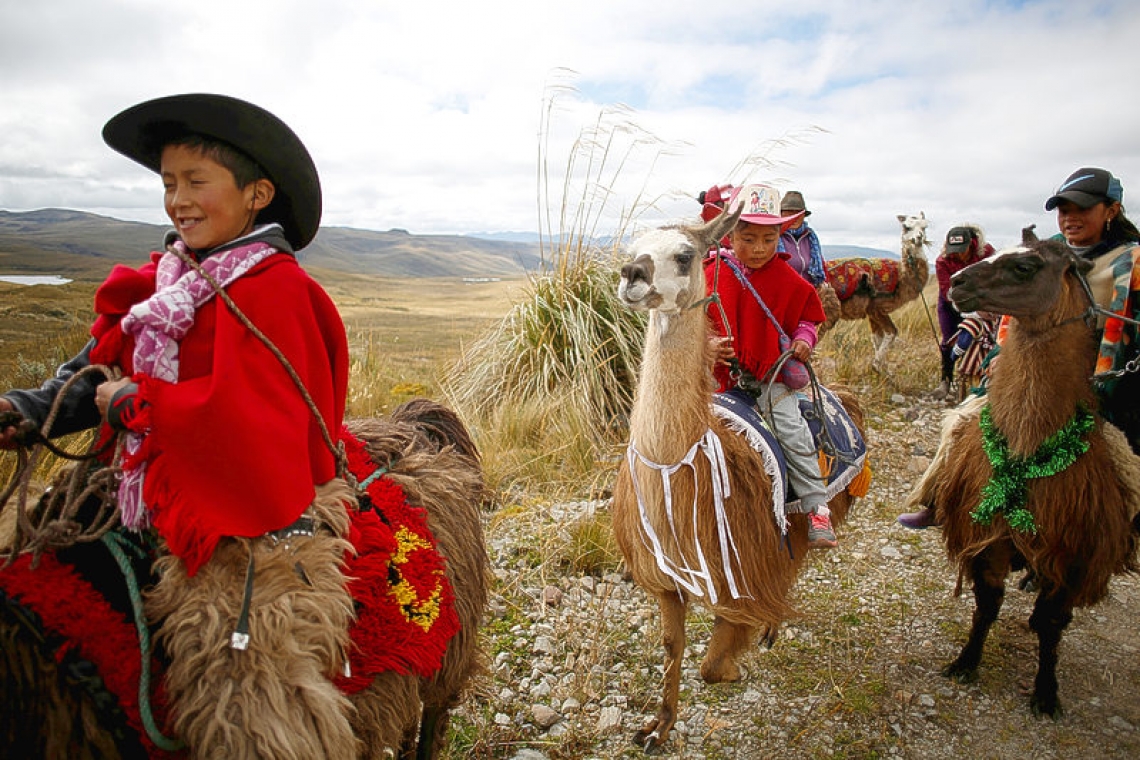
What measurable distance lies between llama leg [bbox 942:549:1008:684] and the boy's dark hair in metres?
3.75

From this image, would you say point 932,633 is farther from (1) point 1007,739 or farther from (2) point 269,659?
(2) point 269,659

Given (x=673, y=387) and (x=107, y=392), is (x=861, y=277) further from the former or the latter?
(x=107, y=392)

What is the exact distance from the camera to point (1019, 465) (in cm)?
322

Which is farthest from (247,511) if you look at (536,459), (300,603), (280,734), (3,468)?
(536,459)

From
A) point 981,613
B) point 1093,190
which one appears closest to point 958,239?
point 1093,190

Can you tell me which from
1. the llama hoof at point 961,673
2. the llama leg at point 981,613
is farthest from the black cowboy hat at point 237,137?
the llama hoof at point 961,673

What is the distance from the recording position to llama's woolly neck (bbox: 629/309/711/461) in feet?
8.77

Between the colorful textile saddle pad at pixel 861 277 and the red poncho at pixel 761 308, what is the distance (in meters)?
6.27

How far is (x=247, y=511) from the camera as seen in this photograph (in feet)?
4.73

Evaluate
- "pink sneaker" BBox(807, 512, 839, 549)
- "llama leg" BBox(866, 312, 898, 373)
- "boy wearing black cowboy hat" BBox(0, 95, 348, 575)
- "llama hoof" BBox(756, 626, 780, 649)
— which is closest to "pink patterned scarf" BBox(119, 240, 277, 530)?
"boy wearing black cowboy hat" BBox(0, 95, 348, 575)

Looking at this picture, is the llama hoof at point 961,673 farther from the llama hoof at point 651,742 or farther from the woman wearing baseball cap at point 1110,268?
the llama hoof at point 651,742

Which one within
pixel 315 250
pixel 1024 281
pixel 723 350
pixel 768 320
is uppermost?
pixel 315 250

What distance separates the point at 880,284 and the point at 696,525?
7892 millimetres

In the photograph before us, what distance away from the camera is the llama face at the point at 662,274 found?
2469 millimetres
